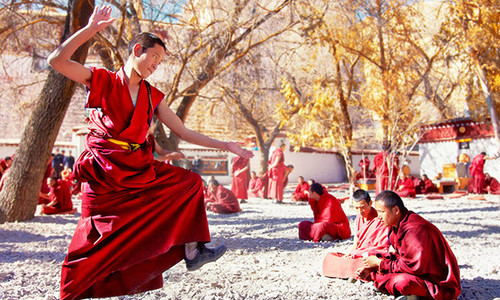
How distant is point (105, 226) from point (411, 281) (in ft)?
5.99

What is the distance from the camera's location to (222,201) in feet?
28.7

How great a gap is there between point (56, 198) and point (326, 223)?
489 centimetres

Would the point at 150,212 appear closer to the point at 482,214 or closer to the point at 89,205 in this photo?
the point at 89,205

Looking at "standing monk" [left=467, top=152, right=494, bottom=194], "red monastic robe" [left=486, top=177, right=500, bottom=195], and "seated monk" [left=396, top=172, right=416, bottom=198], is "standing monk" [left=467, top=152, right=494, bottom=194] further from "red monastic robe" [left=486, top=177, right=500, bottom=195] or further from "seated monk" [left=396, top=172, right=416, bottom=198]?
"seated monk" [left=396, top=172, right=416, bottom=198]

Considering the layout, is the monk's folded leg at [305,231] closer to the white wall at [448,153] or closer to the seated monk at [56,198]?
the seated monk at [56,198]

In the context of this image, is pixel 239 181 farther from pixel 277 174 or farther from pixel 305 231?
pixel 305 231

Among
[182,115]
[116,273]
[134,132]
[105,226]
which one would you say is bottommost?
[116,273]

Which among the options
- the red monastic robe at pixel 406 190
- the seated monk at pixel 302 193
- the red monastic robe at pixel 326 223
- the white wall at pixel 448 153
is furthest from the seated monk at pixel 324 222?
the white wall at pixel 448 153

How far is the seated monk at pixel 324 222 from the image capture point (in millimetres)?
5430

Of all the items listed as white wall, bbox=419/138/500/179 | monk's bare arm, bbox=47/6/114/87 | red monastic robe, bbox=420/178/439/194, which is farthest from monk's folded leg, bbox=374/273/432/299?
white wall, bbox=419/138/500/179

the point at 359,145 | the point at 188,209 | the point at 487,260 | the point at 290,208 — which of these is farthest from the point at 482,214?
the point at 359,145

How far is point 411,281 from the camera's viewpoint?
9.18 feet

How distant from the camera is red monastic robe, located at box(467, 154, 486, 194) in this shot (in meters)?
12.6

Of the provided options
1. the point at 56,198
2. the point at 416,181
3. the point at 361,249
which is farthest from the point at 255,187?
the point at 361,249
